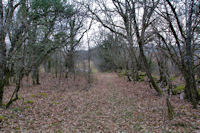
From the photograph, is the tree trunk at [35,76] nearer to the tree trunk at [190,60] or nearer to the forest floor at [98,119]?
the forest floor at [98,119]

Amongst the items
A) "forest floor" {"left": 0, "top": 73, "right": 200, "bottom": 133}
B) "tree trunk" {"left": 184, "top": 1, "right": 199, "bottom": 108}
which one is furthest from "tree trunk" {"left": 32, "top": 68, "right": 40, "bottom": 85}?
"tree trunk" {"left": 184, "top": 1, "right": 199, "bottom": 108}

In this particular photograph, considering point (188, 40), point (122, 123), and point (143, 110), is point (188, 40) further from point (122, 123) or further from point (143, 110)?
point (122, 123)

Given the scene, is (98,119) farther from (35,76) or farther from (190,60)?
(35,76)

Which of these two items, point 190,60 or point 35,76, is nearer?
point 190,60

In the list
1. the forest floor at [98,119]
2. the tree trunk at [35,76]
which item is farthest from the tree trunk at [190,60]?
the tree trunk at [35,76]

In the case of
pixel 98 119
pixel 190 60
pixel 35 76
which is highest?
pixel 190 60

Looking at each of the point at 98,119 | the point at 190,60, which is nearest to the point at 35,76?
the point at 98,119

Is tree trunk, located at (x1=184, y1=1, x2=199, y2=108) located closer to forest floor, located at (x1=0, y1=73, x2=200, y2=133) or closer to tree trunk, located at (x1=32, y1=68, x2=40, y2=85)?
forest floor, located at (x1=0, y1=73, x2=200, y2=133)

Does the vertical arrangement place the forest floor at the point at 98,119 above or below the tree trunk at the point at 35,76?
below

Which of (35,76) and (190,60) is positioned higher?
(190,60)

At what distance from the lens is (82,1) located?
1272 cm

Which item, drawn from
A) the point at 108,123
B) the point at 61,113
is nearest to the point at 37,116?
the point at 61,113

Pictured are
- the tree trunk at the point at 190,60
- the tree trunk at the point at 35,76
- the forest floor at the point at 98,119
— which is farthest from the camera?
the tree trunk at the point at 35,76

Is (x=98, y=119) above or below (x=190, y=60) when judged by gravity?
below
